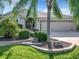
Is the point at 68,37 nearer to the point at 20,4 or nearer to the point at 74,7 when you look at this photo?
the point at 74,7

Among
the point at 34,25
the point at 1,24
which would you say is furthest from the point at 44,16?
the point at 1,24

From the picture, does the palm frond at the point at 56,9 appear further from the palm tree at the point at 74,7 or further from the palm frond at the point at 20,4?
the palm frond at the point at 20,4

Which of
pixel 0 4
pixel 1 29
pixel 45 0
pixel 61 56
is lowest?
pixel 61 56

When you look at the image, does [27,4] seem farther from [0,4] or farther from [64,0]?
[0,4]

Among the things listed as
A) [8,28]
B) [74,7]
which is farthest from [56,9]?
[8,28]

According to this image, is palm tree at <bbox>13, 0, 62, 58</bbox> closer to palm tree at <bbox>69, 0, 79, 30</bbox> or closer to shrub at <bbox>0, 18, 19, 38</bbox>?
palm tree at <bbox>69, 0, 79, 30</bbox>

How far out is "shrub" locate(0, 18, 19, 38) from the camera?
64.8 ft

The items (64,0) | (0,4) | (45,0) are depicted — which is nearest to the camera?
(0,4)

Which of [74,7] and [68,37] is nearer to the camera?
[74,7]

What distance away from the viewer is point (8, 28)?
65.5 feet

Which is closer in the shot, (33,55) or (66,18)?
(33,55)

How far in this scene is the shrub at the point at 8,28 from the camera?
64.8 ft

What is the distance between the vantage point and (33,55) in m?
13.1

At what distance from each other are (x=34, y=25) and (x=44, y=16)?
2597mm
